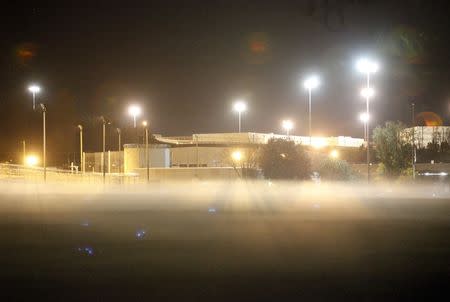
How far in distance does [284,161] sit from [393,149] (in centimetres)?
1023

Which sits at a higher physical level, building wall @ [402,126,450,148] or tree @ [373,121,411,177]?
building wall @ [402,126,450,148]

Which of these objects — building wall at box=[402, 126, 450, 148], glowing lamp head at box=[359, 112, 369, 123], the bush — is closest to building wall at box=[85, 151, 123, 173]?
the bush

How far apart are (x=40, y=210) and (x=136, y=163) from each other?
1412 inches

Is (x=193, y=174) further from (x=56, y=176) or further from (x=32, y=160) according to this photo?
(x=32, y=160)

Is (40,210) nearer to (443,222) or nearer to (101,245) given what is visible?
(101,245)

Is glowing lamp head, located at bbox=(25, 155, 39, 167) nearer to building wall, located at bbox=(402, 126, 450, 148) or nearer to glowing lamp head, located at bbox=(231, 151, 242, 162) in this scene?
glowing lamp head, located at bbox=(231, 151, 242, 162)

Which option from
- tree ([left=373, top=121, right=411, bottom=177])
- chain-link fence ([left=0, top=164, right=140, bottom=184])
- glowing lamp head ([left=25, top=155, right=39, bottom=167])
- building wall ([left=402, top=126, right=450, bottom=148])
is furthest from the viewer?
building wall ([left=402, top=126, right=450, bottom=148])

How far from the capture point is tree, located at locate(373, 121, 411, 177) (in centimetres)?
4575

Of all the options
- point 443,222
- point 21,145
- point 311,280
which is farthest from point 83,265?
point 21,145

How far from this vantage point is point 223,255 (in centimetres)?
983

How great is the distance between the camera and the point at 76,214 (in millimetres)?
14180

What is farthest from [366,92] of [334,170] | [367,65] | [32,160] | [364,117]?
[32,160]

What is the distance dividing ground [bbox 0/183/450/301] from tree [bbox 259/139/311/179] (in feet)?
82.0

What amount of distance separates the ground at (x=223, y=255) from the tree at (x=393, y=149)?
104ft
